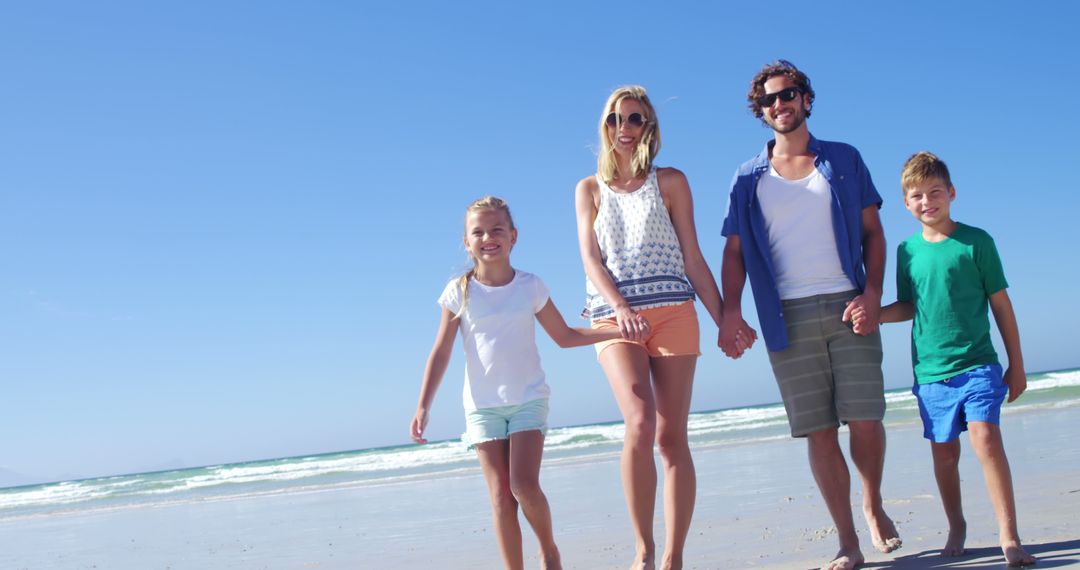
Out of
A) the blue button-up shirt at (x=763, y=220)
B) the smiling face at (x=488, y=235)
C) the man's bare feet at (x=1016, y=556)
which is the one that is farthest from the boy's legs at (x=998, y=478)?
the smiling face at (x=488, y=235)

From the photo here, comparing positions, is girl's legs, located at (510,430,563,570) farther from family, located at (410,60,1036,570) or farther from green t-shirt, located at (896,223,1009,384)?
green t-shirt, located at (896,223,1009,384)

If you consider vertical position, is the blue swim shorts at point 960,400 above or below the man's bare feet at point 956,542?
above

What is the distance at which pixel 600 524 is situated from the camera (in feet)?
19.9

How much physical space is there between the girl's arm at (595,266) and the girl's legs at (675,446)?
0.22 m

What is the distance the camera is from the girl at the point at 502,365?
3574mm

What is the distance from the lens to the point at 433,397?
3.81m

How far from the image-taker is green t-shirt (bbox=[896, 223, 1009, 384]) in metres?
3.42

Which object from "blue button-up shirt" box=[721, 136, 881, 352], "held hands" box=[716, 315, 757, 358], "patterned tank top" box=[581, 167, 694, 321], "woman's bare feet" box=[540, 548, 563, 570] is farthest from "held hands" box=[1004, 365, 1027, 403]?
"woman's bare feet" box=[540, 548, 563, 570]

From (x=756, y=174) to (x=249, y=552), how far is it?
489cm

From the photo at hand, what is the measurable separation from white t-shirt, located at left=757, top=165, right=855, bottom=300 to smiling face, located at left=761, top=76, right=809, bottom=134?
23cm

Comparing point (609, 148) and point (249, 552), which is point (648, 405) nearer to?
point (609, 148)

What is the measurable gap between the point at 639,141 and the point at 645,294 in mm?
696

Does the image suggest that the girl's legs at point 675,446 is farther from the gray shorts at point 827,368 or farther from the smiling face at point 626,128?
the smiling face at point 626,128

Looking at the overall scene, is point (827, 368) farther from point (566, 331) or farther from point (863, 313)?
point (566, 331)
